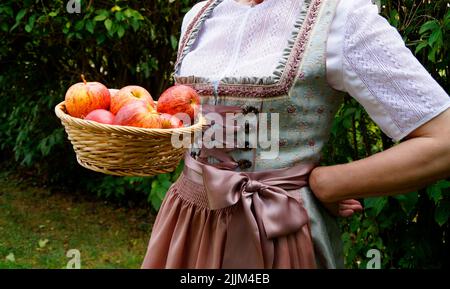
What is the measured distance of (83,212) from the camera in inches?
173

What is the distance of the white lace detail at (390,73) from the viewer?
3.62 ft

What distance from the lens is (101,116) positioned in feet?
4.08

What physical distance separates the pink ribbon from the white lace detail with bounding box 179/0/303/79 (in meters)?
0.24

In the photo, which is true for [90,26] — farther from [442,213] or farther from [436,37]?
[442,213]

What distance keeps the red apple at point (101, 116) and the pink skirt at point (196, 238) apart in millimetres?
247

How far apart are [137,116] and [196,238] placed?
323mm

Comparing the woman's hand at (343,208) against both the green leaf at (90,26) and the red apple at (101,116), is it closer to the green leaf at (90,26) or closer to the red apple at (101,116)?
the red apple at (101,116)

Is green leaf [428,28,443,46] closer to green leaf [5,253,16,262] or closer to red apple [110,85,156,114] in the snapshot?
red apple [110,85,156,114]

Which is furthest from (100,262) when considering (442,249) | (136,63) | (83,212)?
(442,249)

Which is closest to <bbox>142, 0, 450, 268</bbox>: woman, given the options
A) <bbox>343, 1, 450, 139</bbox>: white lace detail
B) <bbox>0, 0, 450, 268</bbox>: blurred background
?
<bbox>343, 1, 450, 139</bbox>: white lace detail

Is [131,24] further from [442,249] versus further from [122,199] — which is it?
[442,249]

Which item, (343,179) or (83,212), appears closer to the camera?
(343,179)

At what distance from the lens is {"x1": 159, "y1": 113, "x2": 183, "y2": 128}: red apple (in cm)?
123
